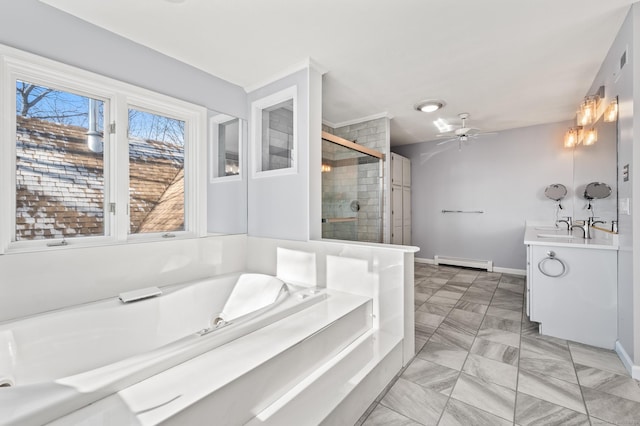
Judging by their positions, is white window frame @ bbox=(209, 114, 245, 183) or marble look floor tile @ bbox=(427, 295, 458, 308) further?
marble look floor tile @ bbox=(427, 295, 458, 308)

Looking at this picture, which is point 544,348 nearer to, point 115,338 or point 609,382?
point 609,382

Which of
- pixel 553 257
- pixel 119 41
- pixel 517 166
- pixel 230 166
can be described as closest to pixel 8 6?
pixel 119 41

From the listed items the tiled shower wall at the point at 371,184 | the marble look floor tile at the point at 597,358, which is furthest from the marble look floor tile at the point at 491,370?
the tiled shower wall at the point at 371,184

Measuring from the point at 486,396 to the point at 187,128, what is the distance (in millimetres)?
3049

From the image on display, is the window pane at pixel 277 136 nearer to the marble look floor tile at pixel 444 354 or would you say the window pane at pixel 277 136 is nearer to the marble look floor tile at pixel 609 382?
the marble look floor tile at pixel 444 354

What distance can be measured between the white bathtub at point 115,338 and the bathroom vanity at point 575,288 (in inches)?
78.5

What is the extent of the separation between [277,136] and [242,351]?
2035mm

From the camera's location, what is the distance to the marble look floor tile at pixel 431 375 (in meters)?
1.80

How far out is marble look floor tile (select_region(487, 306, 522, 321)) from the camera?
9.37ft

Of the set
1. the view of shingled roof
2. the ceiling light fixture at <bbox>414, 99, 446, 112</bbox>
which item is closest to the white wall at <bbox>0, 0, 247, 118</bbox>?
the view of shingled roof

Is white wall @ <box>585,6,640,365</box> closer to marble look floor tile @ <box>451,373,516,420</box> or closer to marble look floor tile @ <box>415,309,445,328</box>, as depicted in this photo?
marble look floor tile @ <box>451,373,516,420</box>

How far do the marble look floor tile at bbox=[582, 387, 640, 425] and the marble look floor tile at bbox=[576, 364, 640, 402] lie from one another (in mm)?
57

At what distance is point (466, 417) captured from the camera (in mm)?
1531

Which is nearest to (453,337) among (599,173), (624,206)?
(624,206)
